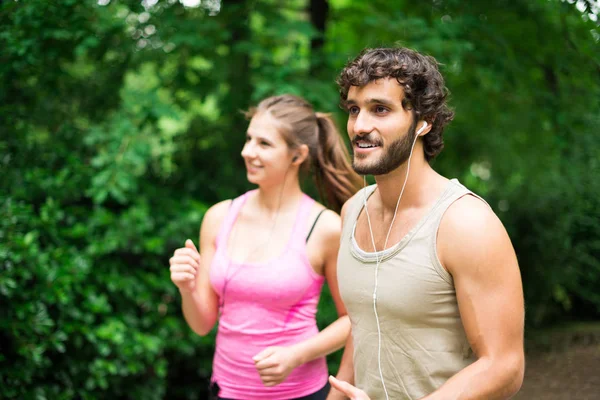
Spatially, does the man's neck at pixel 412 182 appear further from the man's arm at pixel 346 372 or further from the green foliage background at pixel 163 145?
the green foliage background at pixel 163 145

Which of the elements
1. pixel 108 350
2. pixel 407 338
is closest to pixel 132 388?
pixel 108 350

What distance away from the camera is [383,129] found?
188 cm

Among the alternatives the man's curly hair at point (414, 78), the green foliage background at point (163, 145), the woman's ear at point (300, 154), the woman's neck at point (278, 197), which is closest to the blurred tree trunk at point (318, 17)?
the green foliage background at point (163, 145)

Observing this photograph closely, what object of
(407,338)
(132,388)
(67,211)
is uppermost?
(407,338)

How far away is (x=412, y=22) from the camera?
14.8 feet

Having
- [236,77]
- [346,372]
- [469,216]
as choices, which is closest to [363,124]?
[469,216]

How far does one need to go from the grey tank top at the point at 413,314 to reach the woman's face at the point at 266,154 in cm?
97

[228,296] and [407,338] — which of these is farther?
[228,296]

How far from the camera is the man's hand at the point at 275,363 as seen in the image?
8.04ft

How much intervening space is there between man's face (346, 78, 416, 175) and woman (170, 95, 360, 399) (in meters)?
0.87

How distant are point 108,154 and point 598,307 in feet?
13.1

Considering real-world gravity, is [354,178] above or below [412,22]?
below

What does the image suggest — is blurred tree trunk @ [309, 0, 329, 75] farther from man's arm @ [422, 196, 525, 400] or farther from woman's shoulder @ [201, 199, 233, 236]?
man's arm @ [422, 196, 525, 400]

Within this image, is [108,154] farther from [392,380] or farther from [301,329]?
[392,380]
